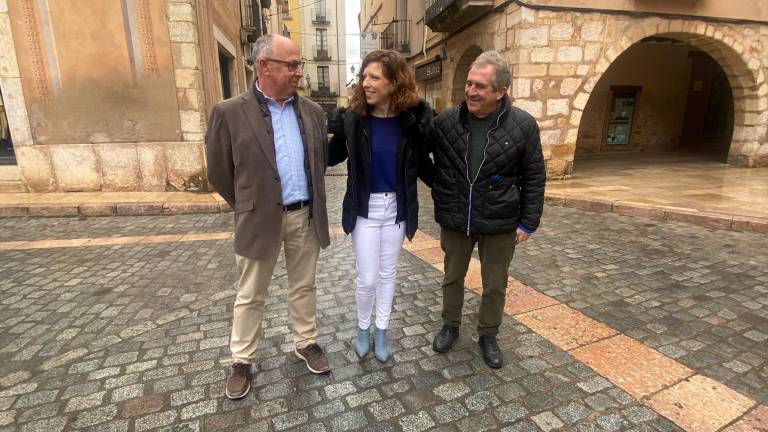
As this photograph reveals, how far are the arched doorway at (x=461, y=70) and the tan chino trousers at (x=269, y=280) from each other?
972 cm

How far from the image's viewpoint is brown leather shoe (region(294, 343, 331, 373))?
2506 mm

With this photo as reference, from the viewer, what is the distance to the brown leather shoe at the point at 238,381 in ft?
7.50

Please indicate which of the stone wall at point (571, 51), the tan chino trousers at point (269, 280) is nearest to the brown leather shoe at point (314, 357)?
the tan chino trousers at point (269, 280)

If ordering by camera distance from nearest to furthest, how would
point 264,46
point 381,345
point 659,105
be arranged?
point 264,46, point 381,345, point 659,105

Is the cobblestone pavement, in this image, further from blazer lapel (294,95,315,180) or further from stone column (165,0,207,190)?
stone column (165,0,207,190)

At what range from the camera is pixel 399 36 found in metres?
17.4

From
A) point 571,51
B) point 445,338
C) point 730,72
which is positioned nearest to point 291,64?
point 445,338

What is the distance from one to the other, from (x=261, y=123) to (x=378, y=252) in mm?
982

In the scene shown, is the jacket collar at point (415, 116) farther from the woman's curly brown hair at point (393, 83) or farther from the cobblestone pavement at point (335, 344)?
the cobblestone pavement at point (335, 344)

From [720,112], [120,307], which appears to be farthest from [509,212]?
[720,112]

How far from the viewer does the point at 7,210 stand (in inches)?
247

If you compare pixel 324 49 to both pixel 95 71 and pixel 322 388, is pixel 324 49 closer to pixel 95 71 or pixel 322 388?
pixel 95 71

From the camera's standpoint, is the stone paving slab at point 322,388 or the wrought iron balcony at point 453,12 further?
the wrought iron balcony at point 453,12

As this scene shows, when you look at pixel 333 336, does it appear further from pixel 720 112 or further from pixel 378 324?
pixel 720 112
